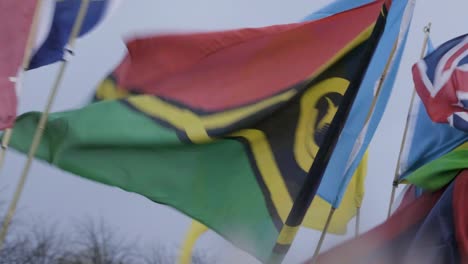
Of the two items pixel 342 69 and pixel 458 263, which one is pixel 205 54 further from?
pixel 458 263

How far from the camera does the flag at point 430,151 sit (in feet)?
30.5

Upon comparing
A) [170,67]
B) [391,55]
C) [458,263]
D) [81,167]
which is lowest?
[458,263]

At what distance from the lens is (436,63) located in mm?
8719

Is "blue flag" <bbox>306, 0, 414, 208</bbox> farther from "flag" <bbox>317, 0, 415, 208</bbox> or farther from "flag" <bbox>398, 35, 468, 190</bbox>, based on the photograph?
"flag" <bbox>398, 35, 468, 190</bbox>

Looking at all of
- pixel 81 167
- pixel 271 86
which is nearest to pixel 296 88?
pixel 271 86

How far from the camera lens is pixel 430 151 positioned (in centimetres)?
1006

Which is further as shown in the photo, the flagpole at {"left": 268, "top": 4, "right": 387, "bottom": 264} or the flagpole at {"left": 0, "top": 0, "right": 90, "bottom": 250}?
the flagpole at {"left": 0, "top": 0, "right": 90, "bottom": 250}

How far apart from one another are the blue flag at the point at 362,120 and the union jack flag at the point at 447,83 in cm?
64

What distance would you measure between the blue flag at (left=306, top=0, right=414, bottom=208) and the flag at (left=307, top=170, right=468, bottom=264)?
105 cm

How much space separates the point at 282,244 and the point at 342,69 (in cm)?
190

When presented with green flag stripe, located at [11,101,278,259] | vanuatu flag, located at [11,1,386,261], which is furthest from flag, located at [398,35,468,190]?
green flag stripe, located at [11,101,278,259]

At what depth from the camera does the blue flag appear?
760cm

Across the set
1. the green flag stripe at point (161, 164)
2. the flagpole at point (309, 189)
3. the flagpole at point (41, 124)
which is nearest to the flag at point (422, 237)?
the green flag stripe at point (161, 164)

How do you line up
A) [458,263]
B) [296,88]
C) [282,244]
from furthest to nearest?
[458,263] < [296,88] < [282,244]
